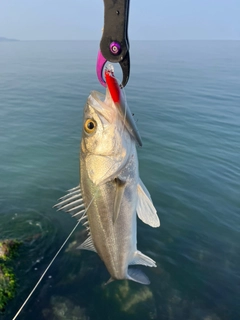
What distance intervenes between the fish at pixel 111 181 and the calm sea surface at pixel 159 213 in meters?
2.79

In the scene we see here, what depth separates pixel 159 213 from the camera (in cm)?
1027

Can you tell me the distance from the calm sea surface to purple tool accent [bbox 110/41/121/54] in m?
5.82

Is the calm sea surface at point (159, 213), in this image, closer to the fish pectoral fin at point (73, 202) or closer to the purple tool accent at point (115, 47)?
the fish pectoral fin at point (73, 202)

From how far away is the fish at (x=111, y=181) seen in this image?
376cm

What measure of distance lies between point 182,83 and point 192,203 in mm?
25185

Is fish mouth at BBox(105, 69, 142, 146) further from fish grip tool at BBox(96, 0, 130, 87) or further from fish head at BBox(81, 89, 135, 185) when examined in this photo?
fish grip tool at BBox(96, 0, 130, 87)

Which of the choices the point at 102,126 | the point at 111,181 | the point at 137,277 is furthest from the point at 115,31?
the point at 137,277

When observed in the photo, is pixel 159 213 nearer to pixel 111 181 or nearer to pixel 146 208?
pixel 146 208

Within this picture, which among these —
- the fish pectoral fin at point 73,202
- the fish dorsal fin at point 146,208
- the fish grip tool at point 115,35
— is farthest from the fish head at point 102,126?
the fish pectoral fin at point 73,202

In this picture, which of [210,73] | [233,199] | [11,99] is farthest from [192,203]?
[210,73]

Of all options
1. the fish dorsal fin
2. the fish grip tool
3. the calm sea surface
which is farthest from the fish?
the calm sea surface

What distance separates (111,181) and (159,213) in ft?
21.3

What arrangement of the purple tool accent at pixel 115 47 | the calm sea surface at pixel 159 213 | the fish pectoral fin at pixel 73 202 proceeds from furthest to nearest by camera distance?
1. the calm sea surface at pixel 159 213
2. the fish pectoral fin at pixel 73 202
3. the purple tool accent at pixel 115 47

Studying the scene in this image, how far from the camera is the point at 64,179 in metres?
12.2
